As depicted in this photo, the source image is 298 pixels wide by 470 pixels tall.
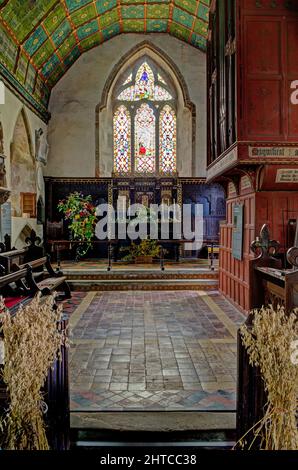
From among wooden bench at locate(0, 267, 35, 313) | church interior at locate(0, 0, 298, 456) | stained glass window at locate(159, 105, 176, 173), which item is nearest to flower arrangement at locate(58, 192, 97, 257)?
church interior at locate(0, 0, 298, 456)

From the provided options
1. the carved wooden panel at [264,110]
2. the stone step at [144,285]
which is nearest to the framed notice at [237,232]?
the carved wooden panel at [264,110]

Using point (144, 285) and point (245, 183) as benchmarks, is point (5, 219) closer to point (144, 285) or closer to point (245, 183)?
point (144, 285)

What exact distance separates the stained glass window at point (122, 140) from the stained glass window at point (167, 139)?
1193mm

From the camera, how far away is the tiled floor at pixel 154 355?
334 centimetres

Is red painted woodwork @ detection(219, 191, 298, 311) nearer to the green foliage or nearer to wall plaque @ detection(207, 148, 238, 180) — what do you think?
wall plaque @ detection(207, 148, 238, 180)

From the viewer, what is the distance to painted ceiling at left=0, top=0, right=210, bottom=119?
9641 millimetres

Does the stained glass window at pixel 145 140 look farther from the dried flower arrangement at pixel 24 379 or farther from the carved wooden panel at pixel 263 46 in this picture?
the dried flower arrangement at pixel 24 379

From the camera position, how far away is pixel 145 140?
14633 millimetres

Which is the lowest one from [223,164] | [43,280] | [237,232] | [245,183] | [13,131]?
[43,280]

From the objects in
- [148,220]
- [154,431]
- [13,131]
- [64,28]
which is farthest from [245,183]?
[64,28]

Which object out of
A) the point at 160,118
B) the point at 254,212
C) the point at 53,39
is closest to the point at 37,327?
the point at 254,212

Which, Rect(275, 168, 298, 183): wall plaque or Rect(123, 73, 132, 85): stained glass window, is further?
Rect(123, 73, 132, 85): stained glass window

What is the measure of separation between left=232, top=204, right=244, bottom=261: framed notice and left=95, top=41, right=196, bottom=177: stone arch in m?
7.03

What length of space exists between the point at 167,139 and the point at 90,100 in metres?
3.06
